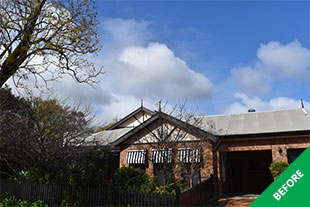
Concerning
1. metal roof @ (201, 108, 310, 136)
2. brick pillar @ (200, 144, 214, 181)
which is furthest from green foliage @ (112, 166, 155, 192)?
metal roof @ (201, 108, 310, 136)

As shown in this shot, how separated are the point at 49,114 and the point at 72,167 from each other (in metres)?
3.05

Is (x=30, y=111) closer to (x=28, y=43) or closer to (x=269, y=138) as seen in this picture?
(x=28, y=43)

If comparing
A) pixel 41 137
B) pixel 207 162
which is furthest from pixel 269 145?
pixel 41 137

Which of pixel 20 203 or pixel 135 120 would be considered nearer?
pixel 20 203

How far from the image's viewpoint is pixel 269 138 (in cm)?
1504

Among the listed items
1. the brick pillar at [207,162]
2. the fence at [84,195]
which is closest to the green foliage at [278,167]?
the brick pillar at [207,162]

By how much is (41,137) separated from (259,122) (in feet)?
43.9

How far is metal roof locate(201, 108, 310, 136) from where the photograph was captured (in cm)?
A: 1526

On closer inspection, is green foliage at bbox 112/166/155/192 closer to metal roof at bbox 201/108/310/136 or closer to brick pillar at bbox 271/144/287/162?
metal roof at bbox 201/108/310/136

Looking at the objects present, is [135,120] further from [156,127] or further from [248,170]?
[248,170]

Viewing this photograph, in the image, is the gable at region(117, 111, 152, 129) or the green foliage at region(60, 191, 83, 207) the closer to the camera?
the green foliage at region(60, 191, 83, 207)

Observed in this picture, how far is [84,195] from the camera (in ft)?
35.1

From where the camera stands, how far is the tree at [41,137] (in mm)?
12398

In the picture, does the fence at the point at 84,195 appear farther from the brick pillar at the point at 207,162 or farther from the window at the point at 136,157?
the brick pillar at the point at 207,162
